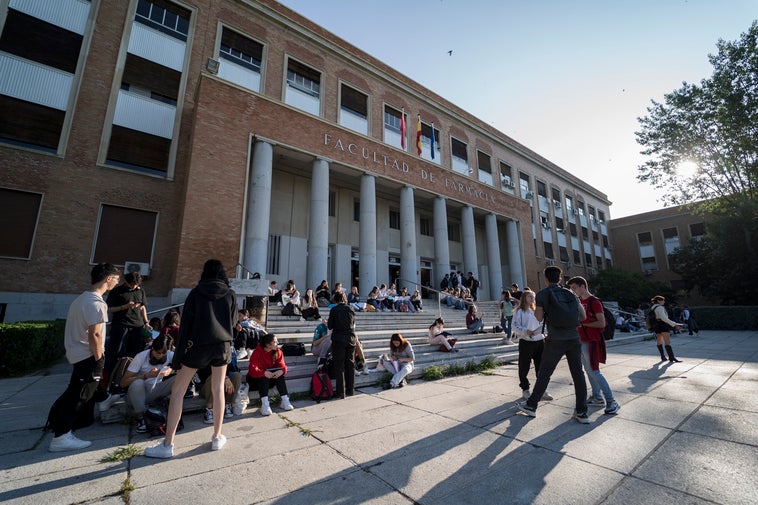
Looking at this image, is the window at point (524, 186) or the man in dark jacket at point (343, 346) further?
the window at point (524, 186)

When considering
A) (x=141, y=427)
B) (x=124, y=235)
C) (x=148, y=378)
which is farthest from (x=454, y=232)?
(x=141, y=427)

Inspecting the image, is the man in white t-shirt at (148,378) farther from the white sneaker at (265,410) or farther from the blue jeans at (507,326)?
the blue jeans at (507,326)

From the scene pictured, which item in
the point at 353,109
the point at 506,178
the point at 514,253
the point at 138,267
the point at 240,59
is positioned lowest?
the point at 138,267

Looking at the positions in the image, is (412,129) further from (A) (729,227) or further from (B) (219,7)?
(A) (729,227)

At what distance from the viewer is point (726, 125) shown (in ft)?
63.7

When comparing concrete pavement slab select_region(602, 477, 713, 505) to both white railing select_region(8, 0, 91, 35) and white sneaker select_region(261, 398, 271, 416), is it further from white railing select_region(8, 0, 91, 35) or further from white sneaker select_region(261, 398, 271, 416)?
white railing select_region(8, 0, 91, 35)

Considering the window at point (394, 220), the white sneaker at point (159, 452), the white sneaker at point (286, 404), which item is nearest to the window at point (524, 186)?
the window at point (394, 220)

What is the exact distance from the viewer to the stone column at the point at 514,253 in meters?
22.7

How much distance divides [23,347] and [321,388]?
6776 mm

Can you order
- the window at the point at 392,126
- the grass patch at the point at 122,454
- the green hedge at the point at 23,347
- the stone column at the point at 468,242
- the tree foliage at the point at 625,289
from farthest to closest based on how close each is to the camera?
the tree foliage at the point at 625,289 → the stone column at the point at 468,242 → the window at the point at 392,126 → the green hedge at the point at 23,347 → the grass patch at the point at 122,454

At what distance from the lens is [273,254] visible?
50.5 feet

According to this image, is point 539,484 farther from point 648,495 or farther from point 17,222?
point 17,222

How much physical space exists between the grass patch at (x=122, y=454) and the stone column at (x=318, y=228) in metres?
10.0

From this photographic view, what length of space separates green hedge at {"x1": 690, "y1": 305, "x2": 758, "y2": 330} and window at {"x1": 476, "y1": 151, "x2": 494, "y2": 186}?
15.5 m
